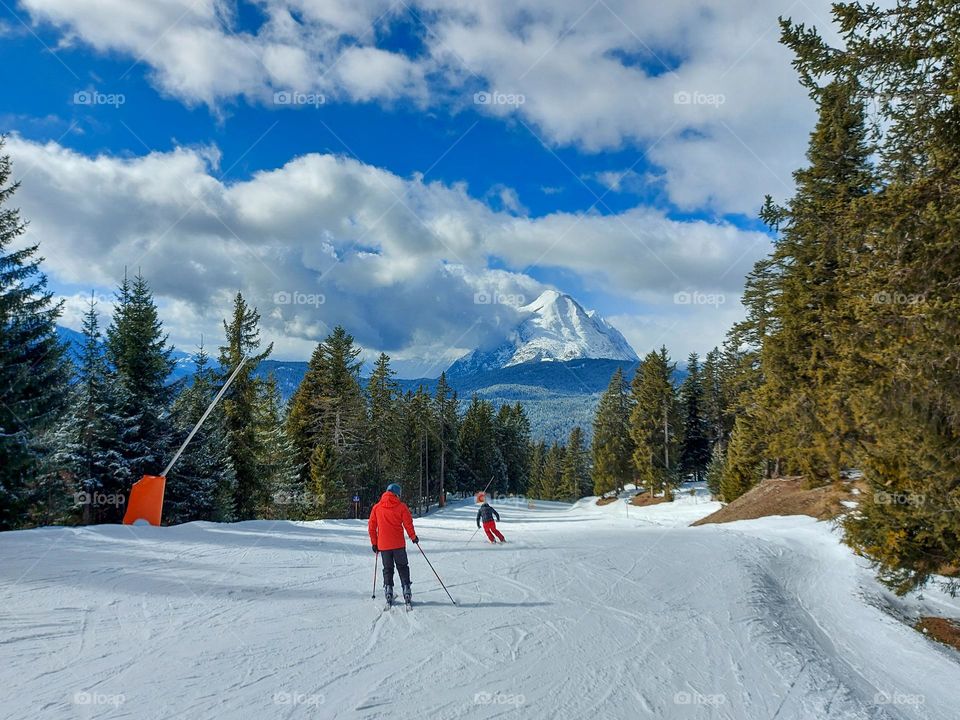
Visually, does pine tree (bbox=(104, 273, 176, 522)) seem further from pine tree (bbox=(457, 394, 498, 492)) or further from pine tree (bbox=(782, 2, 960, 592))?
pine tree (bbox=(457, 394, 498, 492))

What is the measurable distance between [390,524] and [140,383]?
72.0ft

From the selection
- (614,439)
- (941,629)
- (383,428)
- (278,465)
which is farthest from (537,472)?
(941,629)

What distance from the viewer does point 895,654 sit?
991 cm

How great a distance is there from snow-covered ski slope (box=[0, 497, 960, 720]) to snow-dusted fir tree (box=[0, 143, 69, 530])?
269 inches

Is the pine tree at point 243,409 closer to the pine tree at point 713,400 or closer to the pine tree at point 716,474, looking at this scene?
the pine tree at point 716,474

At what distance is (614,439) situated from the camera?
63281mm

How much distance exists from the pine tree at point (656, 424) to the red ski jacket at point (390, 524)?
148 ft

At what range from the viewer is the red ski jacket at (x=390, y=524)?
9.34 meters

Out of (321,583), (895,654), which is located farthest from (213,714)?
(895,654)

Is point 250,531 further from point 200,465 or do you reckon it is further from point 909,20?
point 909,20

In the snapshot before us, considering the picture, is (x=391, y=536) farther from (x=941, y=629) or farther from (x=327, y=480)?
(x=327, y=480)

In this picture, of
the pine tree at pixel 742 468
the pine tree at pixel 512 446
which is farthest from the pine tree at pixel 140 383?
the pine tree at pixel 512 446

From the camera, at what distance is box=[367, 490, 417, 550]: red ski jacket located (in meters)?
9.34

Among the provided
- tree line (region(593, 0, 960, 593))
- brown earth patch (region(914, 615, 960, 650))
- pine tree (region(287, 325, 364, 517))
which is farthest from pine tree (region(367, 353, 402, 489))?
brown earth patch (region(914, 615, 960, 650))
